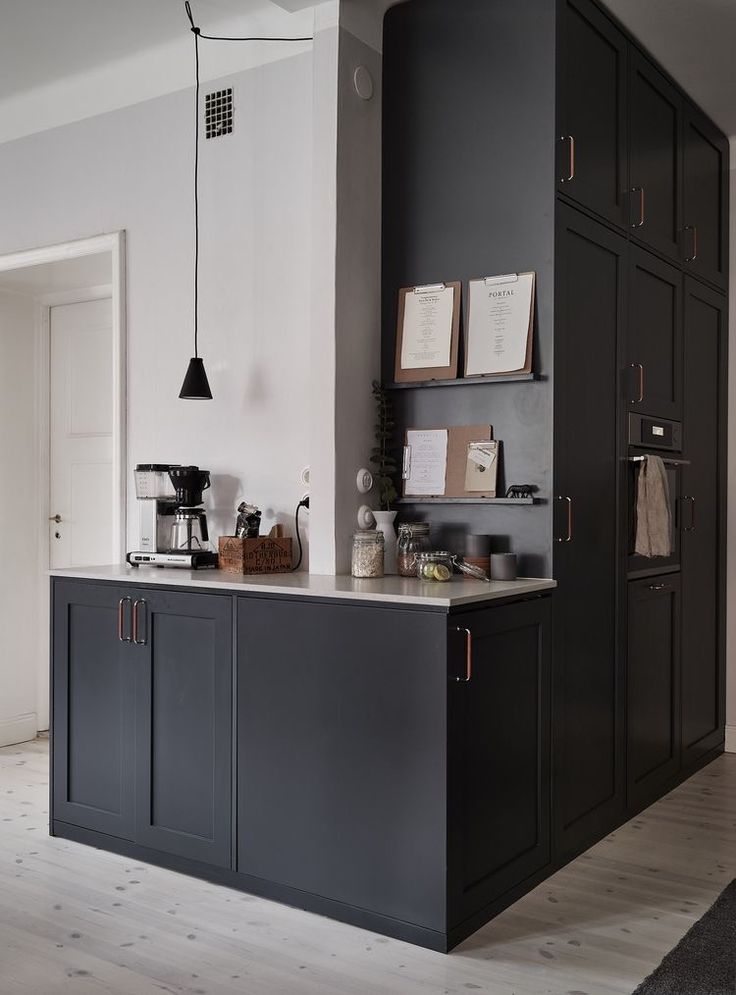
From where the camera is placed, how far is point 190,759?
120 inches

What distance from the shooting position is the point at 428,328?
3254 millimetres

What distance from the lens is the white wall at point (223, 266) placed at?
3518 millimetres

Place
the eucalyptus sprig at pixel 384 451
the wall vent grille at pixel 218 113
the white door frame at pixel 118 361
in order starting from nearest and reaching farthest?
the eucalyptus sprig at pixel 384 451 → the wall vent grille at pixel 218 113 → the white door frame at pixel 118 361

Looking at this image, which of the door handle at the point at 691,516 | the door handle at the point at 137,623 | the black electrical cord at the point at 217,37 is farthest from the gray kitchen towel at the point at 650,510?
the black electrical cord at the point at 217,37

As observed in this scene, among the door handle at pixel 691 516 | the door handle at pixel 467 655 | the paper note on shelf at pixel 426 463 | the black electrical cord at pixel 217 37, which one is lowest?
the door handle at pixel 467 655

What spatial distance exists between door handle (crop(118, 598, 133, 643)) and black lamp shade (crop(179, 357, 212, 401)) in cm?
76

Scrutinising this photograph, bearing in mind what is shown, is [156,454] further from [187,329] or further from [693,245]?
[693,245]

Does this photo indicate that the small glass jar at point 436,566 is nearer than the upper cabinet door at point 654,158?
Yes

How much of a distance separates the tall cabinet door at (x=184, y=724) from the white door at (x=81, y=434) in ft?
5.64

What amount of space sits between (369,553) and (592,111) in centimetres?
163

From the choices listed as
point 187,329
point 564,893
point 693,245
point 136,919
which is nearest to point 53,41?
point 187,329

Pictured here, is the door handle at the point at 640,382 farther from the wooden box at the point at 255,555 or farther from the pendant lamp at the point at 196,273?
the pendant lamp at the point at 196,273

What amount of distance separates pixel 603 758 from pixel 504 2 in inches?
97.2

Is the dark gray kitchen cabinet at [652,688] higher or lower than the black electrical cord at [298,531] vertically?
lower
